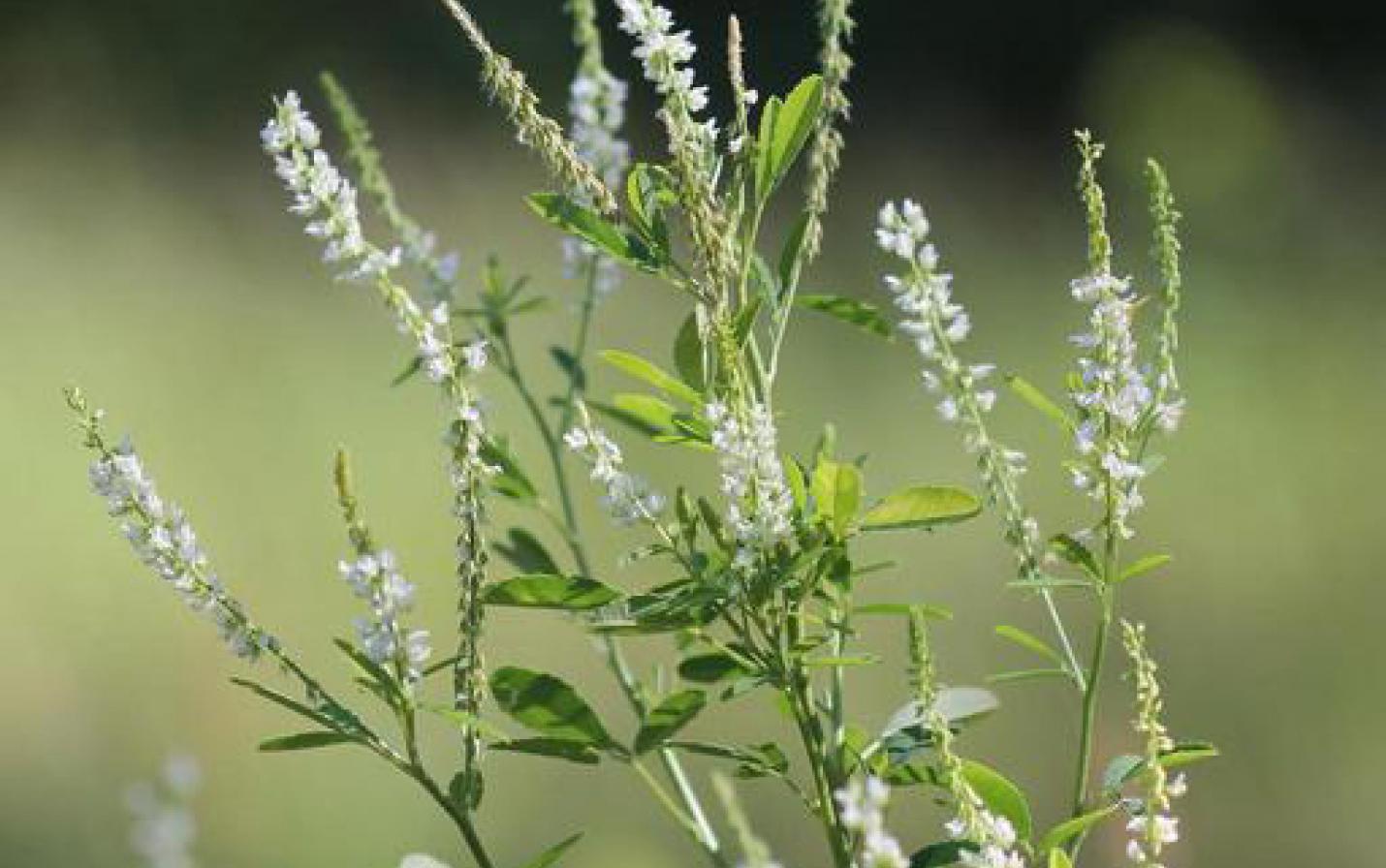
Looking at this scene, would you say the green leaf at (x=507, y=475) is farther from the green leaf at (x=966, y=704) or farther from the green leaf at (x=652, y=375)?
the green leaf at (x=966, y=704)

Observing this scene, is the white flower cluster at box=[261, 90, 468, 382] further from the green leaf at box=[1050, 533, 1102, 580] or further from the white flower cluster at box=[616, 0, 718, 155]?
the green leaf at box=[1050, 533, 1102, 580]

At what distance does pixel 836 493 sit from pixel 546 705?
124 mm

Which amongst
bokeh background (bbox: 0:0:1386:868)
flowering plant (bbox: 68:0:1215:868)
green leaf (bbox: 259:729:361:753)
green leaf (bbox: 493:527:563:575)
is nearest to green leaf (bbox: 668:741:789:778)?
flowering plant (bbox: 68:0:1215:868)

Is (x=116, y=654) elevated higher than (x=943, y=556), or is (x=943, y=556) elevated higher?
(x=116, y=654)

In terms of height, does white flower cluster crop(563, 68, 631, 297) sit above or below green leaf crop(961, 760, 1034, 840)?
above

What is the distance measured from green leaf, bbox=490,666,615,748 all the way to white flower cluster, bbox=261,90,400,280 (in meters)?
0.14

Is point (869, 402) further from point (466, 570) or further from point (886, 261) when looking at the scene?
point (466, 570)

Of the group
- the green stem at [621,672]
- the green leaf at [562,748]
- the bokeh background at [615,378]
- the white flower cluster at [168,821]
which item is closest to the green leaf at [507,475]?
the green stem at [621,672]

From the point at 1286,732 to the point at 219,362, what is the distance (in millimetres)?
1648

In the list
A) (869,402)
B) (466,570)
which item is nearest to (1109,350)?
(466,570)

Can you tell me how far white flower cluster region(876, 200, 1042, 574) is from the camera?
26.3 inches

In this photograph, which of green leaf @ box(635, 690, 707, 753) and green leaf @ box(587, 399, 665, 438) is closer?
green leaf @ box(635, 690, 707, 753)

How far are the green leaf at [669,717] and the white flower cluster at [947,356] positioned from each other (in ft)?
0.40

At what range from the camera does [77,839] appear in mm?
2002
